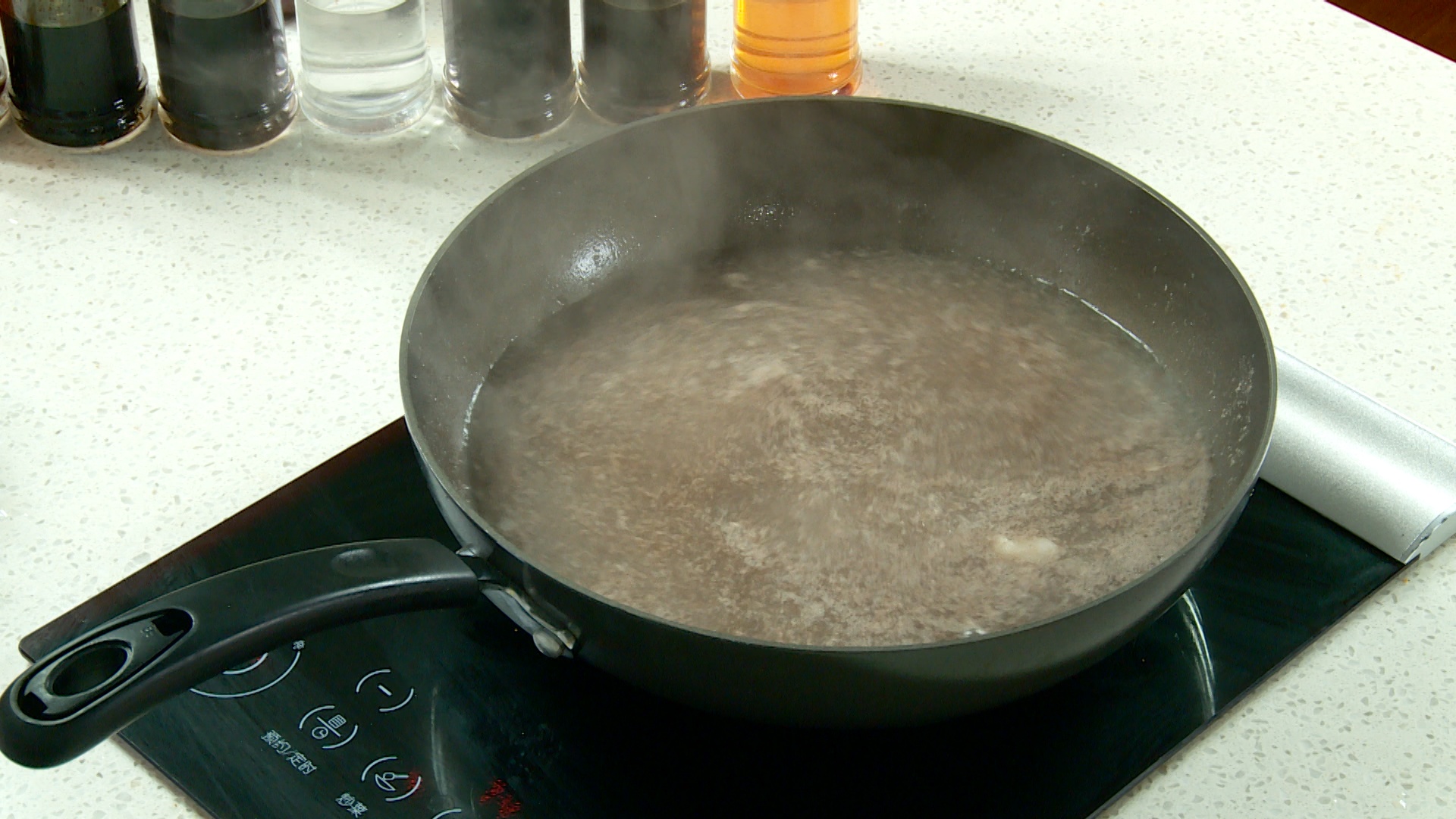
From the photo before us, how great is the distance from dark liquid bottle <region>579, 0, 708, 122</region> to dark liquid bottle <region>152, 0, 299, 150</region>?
0.77 ft

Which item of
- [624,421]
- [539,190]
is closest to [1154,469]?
[624,421]

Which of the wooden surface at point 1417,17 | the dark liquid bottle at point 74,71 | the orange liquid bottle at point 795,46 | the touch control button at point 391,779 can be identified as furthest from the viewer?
the wooden surface at point 1417,17

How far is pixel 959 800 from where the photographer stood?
2.19 ft

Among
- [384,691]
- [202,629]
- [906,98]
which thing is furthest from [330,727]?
[906,98]

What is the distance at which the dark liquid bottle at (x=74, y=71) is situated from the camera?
989mm

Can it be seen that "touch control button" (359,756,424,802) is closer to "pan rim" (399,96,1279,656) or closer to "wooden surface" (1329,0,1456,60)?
"pan rim" (399,96,1279,656)

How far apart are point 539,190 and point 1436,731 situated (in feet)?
1.96

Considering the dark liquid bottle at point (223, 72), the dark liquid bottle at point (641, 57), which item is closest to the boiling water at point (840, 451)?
the dark liquid bottle at point (641, 57)

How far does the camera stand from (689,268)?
987 millimetres

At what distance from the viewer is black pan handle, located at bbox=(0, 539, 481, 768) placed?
20.1 inches

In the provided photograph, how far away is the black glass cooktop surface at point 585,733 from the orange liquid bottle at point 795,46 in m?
0.55

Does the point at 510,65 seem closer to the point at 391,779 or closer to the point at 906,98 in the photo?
the point at 906,98

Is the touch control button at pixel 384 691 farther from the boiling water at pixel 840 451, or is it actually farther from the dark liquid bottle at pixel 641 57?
the dark liquid bottle at pixel 641 57

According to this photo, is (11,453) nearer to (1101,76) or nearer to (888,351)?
(888,351)
